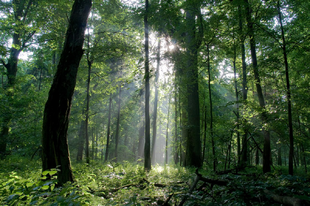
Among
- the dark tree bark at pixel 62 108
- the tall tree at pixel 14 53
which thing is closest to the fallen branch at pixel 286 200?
the dark tree bark at pixel 62 108

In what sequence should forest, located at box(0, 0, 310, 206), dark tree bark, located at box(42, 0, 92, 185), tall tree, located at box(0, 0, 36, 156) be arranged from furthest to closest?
tall tree, located at box(0, 0, 36, 156) → dark tree bark, located at box(42, 0, 92, 185) → forest, located at box(0, 0, 310, 206)

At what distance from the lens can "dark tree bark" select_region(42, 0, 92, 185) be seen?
3.82 meters

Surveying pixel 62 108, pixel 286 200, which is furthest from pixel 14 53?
pixel 286 200

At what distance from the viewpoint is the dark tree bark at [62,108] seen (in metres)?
3.82

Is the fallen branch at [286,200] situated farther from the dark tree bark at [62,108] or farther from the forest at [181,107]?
the dark tree bark at [62,108]

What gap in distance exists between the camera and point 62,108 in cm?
398

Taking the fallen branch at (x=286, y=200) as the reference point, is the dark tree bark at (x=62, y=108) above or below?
above

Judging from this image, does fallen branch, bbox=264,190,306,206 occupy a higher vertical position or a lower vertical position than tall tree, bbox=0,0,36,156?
lower

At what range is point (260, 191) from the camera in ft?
6.36

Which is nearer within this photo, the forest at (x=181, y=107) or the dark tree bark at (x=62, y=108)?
the forest at (x=181, y=107)

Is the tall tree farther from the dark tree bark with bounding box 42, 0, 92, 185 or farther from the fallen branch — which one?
the fallen branch

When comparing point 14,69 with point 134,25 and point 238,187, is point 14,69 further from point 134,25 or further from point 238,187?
point 238,187

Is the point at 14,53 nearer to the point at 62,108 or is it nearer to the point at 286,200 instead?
the point at 62,108

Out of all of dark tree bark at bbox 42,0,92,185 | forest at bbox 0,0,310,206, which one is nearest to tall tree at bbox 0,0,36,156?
forest at bbox 0,0,310,206
